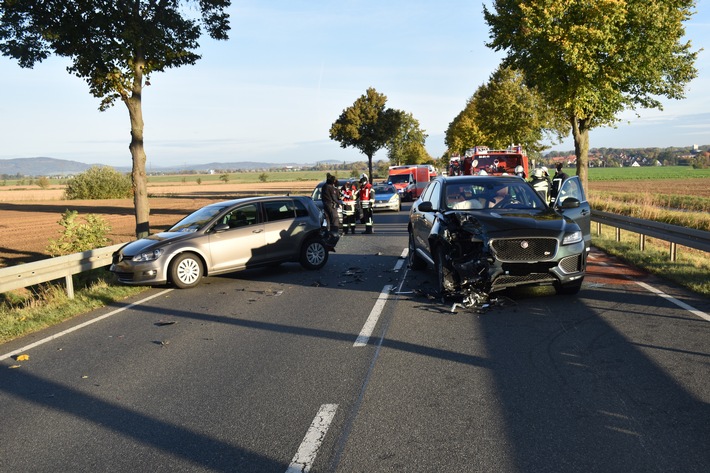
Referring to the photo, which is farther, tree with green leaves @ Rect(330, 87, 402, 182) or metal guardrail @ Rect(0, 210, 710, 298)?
tree with green leaves @ Rect(330, 87, 402, 182)

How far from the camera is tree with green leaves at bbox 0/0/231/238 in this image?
A: 15602mm

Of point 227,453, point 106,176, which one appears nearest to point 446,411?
point 227,453

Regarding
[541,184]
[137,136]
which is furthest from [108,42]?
[541,184]

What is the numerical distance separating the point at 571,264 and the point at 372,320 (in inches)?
111

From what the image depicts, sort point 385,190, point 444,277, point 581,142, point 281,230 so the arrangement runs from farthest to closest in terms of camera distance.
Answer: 1. point 385,190
2. point 581,142
3. point 281,230
4. point 444,277

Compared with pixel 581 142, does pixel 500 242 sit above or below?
below

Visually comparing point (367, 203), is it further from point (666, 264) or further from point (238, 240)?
point (666, 264)

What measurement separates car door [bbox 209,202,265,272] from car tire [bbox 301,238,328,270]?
3.26ft

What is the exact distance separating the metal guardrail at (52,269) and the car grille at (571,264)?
7.50 m

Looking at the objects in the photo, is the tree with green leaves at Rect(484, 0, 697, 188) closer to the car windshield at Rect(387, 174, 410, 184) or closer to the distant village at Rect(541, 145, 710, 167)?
the car windshield at Rect(387, 174, 410, 184)

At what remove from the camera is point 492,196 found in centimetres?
1043

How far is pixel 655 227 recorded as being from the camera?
489 inches

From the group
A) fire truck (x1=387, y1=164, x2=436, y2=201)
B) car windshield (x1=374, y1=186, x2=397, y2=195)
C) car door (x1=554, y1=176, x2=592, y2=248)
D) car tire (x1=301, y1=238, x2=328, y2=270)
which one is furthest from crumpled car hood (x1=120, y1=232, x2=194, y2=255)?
fire truck (x1=387, y1=164, x2=436, y2=201)

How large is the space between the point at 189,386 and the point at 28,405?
1281mm
